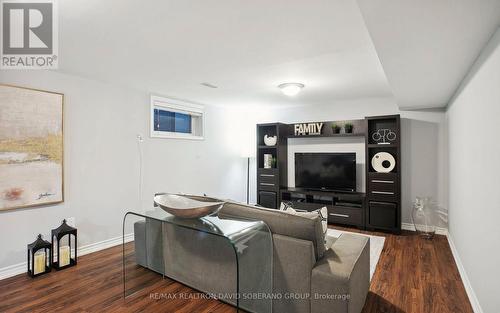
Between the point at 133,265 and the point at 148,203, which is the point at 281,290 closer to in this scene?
the point at 133,265

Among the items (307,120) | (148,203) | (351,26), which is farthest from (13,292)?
(307,120)

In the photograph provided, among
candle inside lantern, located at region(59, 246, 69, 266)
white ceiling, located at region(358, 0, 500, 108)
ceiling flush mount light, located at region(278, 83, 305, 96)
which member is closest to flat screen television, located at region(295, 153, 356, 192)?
ceiling flush mount light, located at region(278, 83, 305, 96)

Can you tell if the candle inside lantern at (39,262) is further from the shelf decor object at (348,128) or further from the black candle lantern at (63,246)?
the shelf decor object at (348,128)

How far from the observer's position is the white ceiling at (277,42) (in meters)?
1.71

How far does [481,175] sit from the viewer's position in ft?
6.82

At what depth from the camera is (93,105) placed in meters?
3.60

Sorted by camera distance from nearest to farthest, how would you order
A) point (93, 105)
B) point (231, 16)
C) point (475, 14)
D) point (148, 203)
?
1. point (475, 14)
2. point (231, 16)
3. point (93, 105)
4. point (148, 203)

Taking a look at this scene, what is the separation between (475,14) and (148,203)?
4.30 meters

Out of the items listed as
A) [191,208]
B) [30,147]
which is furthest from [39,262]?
[191,208]

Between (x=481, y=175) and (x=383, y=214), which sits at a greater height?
(x=481, y=175)

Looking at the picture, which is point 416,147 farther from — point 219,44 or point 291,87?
point 219,44

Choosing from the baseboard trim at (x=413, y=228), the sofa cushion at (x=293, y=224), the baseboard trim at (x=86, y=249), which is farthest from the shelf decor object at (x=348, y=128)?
the baseboard trim at (x=86, y=249)

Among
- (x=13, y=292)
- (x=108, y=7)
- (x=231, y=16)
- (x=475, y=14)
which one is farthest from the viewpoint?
(x=13, y=292)

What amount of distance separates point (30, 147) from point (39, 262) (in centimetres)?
126
